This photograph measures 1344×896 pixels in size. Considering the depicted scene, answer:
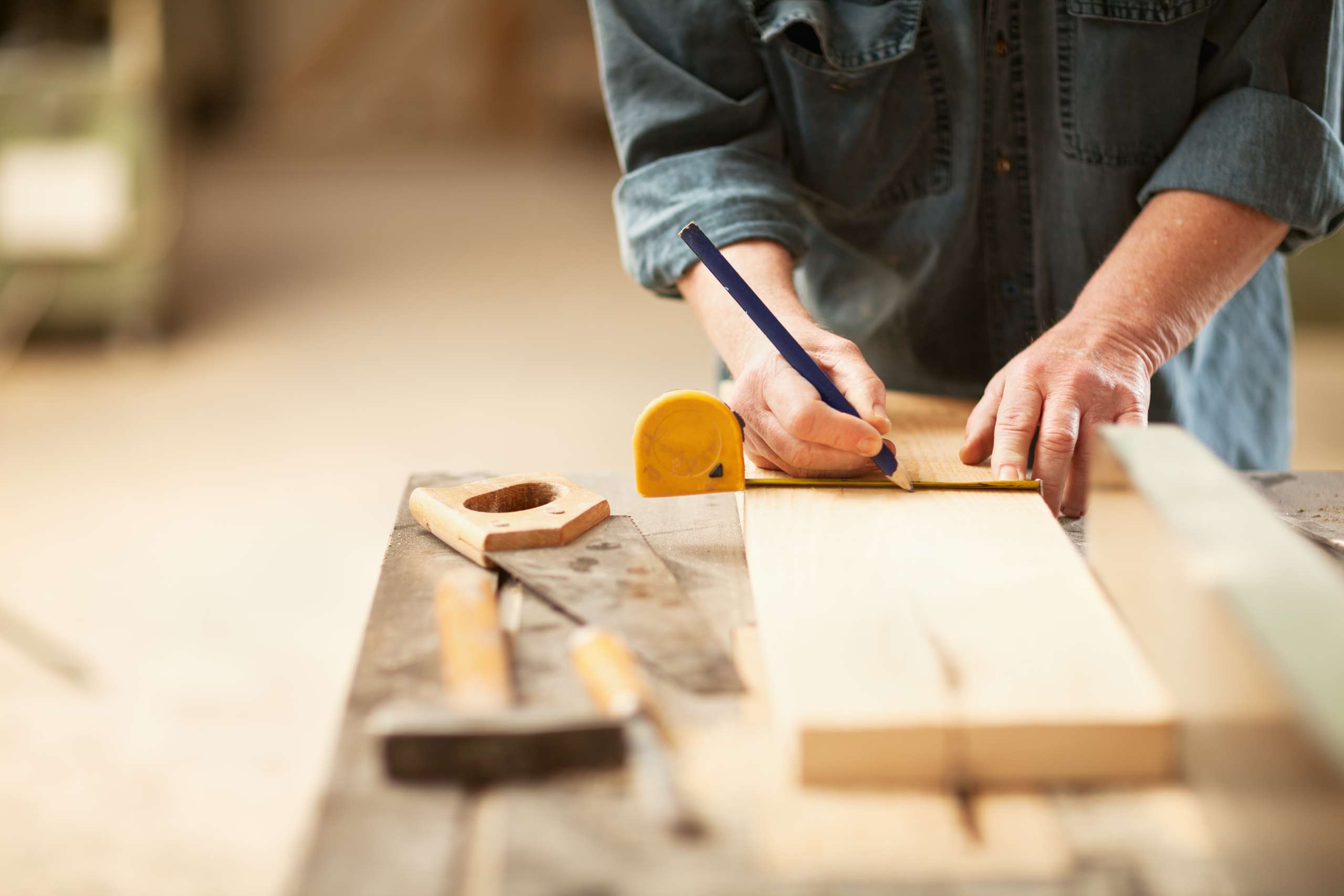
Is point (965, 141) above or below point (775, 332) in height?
above

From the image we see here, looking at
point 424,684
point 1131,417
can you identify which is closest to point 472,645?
point 424,684

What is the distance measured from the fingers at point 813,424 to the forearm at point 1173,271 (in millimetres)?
299

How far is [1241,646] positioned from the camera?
59 cm

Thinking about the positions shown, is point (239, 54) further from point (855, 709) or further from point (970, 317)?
point (855, 709)

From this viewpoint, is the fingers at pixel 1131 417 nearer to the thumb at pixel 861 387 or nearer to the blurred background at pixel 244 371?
the thumb at pixel 861 387

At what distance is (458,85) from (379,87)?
0.49 meters

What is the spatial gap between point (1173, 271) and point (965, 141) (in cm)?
29

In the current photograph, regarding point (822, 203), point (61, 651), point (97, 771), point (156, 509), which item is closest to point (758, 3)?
point (822, 203)

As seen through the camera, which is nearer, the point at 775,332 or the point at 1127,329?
the point at 775,332

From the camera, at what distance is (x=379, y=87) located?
7.95 metres

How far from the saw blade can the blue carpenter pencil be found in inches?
7.8

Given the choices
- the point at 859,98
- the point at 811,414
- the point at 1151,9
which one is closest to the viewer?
the point at 811,414

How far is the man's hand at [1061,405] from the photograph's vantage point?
3.61ft

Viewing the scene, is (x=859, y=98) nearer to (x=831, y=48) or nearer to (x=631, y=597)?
(x=831, y=48)
